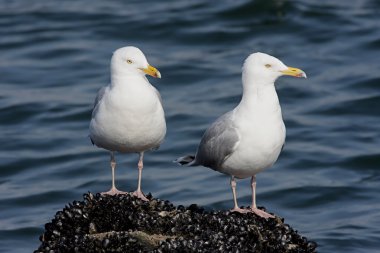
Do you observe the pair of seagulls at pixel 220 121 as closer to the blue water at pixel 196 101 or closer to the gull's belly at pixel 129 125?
the gull's belly at pixel 129 125

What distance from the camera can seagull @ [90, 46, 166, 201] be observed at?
Answer: 33.2ft

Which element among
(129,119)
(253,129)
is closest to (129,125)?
(129,119)

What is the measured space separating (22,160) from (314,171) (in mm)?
4927

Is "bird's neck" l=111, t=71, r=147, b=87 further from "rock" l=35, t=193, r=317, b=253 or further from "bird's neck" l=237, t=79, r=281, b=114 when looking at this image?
"rock" l=35, t=193, r=317, b=253

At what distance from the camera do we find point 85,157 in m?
18.0

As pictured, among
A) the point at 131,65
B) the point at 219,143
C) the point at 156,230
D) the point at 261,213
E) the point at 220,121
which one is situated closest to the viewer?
the point at 156,230

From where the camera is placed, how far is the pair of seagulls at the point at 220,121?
9844mm

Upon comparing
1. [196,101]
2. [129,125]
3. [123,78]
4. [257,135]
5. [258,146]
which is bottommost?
[258,146]

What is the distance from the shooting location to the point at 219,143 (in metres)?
10.0

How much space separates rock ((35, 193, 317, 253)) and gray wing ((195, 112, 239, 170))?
2.10 feet

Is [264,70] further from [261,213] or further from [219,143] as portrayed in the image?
[261,213]

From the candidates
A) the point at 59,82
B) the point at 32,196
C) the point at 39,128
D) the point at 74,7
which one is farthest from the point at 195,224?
the point at 74,7

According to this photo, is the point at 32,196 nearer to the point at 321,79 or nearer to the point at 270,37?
the point at 321,79

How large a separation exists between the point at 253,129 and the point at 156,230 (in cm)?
143
